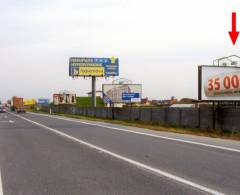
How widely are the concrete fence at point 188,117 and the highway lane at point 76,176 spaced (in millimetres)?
13934

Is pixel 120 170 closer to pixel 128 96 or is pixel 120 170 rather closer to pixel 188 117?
pixel 188 117

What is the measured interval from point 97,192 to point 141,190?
758mm

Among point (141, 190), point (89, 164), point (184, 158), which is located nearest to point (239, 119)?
point (184, 158)

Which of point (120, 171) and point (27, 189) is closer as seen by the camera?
point (27, 189)

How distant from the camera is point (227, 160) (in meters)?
13.4

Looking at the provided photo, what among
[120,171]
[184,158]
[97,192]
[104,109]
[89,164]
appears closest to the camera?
[97,192]

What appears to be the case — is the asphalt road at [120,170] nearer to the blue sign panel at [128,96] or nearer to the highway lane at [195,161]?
the highway lane at [195,161]

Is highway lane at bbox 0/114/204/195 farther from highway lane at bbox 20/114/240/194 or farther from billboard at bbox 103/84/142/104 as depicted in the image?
billboard at bbox 103/84/142/104

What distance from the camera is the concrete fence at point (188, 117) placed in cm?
2817

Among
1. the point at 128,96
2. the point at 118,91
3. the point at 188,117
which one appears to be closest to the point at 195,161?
the point at 188,117

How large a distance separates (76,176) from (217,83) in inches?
910

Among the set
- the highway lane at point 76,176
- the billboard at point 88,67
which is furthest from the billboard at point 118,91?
the highway lane at point 76,176

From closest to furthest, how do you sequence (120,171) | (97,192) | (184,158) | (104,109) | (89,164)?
(97,192)
(120,171)
(89,164)
(184,158)
(104,109)

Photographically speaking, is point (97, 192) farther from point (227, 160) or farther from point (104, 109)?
point (104, 109)
